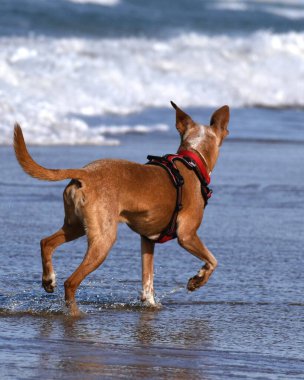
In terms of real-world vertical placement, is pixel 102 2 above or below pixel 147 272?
above

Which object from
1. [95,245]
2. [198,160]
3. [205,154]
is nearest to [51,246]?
[95,245]

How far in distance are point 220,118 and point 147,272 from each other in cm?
118

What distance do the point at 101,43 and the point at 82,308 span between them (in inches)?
731

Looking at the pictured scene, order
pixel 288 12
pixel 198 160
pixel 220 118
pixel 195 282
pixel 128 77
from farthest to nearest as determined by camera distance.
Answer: pixel 288 12 < pixel 128 77 < pixel 220 118 < pixel 198 160 < pixel 195 282

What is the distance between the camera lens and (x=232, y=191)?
32.2 feet

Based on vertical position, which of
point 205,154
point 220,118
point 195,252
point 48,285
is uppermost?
point 220,118

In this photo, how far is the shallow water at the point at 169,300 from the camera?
4.70m

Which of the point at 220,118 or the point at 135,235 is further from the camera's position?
the point at 135,235

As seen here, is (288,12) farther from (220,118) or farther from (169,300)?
(169,300)

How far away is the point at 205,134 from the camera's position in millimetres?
6574

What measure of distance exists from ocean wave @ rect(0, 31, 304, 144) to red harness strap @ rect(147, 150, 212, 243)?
21.2 ft

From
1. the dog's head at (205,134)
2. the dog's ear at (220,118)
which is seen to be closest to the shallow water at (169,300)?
the dog's head at (205,134)

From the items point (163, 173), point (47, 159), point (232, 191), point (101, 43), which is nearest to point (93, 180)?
point (163, 173)

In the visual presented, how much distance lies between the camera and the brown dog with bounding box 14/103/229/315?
554cm
